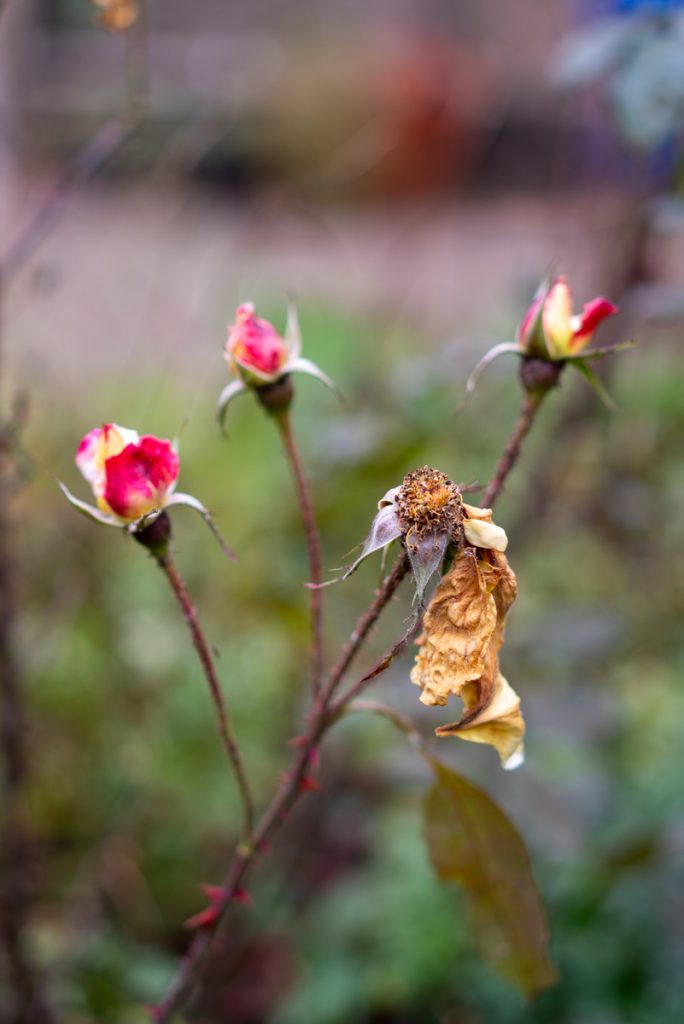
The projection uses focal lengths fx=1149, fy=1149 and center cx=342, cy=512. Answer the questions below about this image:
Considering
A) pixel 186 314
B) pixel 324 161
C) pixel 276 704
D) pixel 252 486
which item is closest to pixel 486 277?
pixel 324 161

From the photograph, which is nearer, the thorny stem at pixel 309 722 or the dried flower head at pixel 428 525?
the dried flower head at pixel 428 525

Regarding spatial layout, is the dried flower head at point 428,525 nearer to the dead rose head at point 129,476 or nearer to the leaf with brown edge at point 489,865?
the dead rose head at point 129,476

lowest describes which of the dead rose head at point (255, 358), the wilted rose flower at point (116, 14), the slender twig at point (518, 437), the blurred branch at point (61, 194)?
the slender twig at point (518, 437)

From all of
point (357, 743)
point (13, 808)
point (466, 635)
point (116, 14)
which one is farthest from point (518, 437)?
point (357, 743)

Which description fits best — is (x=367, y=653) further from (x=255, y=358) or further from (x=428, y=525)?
(x=428, y=525)

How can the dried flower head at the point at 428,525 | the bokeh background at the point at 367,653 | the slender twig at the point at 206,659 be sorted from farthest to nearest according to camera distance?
the bokeh background at the point at 367,653 < the slender twig at the point at 206,659 < the dried flower head at the point at 428,525

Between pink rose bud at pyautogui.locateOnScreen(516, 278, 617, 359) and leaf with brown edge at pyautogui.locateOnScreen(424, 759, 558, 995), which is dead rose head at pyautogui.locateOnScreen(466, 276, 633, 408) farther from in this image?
leaf with brown edge at pyautogui.locateOnScreen(424, 759, 558, 995)

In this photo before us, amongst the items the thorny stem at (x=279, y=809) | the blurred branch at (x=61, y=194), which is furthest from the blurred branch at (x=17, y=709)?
the thorny stem at (x=279, y=809)
